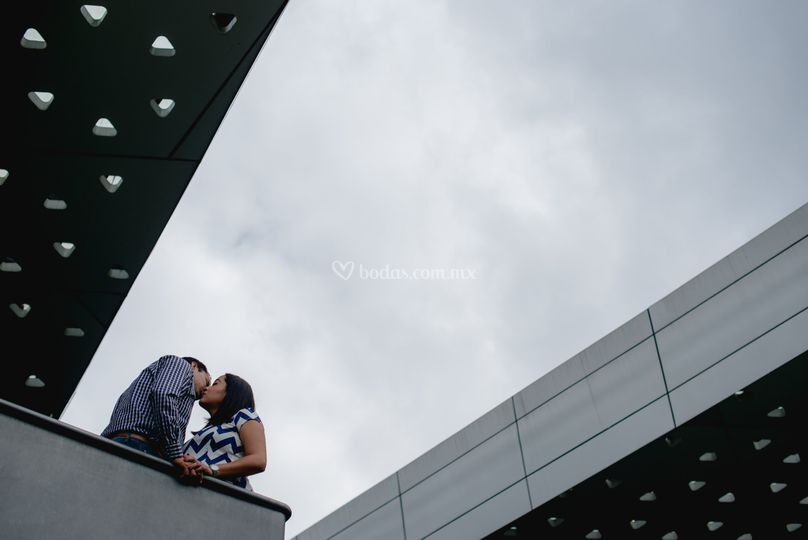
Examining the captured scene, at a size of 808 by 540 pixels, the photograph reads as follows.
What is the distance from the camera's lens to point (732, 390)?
1288cm

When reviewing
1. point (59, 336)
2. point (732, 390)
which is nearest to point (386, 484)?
point (732, 390)

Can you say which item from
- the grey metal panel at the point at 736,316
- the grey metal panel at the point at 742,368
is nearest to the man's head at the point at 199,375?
the grey metal panel at the point at 742,368

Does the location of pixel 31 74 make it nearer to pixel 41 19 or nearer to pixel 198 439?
pixel 41 19

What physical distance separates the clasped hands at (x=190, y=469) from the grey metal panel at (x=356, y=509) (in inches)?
494

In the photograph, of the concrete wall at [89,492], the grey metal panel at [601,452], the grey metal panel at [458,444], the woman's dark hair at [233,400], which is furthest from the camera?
the grey metal panel at [458,444]

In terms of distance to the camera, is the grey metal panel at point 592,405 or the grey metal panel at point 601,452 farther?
the grey metal panel at point 592,405

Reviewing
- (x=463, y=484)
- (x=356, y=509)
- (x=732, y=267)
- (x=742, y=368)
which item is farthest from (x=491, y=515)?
(x=732, y=267)

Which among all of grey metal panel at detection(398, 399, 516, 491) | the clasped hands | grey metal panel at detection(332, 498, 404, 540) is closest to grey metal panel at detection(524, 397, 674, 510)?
grey metal panel at detection(398, 399, 516, 491)

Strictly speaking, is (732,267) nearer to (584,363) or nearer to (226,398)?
(584,363)

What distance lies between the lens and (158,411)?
216 inches

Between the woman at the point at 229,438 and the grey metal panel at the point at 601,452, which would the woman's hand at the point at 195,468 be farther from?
the grey metal panel at the point at 601,452

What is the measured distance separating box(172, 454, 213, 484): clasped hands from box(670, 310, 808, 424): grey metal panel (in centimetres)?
903

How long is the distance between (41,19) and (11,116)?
1134 mm

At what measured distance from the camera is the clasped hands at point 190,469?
5402 millimetres
